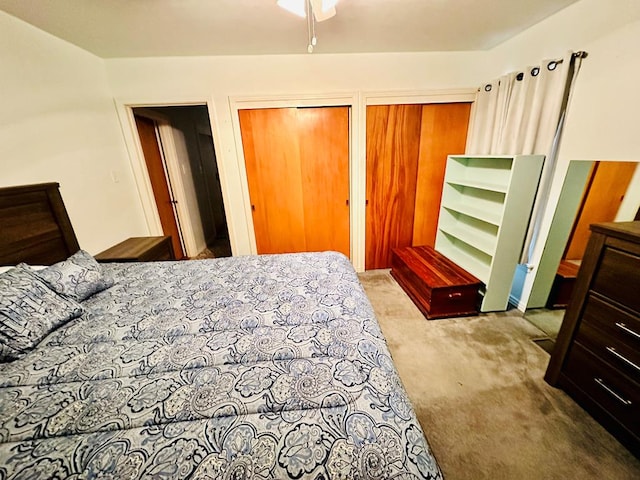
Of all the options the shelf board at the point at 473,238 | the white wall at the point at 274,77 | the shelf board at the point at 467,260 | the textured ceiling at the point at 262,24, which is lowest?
the shelf board at the point at 467,260

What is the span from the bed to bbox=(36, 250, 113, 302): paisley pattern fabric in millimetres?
79

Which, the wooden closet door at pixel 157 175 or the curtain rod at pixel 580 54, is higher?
the curtain rod at pixel 580 54

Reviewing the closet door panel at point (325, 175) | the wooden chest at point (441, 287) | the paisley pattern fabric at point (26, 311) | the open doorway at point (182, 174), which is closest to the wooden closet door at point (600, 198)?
the wooden chest at point (441, 287)

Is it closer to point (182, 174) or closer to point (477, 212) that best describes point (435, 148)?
point (477, 212)

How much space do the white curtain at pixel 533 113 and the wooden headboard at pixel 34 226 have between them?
369 centimetres

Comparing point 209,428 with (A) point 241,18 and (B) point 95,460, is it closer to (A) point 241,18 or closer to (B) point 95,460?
(B) point 95,460

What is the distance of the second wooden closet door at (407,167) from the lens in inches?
100.0

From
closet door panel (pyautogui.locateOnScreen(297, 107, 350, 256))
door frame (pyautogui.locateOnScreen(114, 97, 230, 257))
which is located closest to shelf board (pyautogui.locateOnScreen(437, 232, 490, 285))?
closet door panel (pyautogui.locateOnScreen(297, 107, 350, 256))

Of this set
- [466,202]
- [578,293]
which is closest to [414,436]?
[578,293]

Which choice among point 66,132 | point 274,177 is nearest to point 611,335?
point 274,177

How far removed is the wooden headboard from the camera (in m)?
1.47

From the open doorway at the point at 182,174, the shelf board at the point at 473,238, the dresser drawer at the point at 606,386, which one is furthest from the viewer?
the open doorway at the point at 182,174

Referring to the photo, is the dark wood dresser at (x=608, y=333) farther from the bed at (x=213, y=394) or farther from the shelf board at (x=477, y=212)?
the bed at (x=213, y=394)

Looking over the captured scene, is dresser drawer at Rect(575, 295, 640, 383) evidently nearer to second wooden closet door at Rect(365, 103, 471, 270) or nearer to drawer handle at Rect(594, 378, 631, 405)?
drawer handle at Rect(594, 378, 631, 405)
